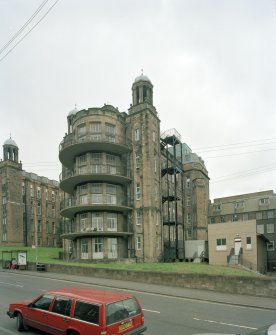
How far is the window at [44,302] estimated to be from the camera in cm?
1079

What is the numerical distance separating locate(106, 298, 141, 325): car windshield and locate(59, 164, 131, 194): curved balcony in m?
31.9

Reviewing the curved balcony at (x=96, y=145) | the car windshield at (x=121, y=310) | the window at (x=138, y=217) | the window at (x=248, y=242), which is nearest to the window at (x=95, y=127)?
the curved balcony at (x=96, y=145)

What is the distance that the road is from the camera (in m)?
12.2

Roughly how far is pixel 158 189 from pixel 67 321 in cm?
3729

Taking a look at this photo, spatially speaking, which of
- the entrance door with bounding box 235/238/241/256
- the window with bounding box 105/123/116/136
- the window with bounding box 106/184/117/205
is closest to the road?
the window with bounding box 106/184/117/205

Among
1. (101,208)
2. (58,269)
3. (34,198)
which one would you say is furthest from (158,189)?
(34,198)

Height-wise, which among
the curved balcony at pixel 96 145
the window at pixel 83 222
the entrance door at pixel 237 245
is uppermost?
the curved balcony at pixel 96 145

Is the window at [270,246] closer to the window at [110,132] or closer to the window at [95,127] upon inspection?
the window at [110,132]

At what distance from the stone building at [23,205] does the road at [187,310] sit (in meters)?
45.7

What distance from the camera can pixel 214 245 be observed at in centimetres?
4750

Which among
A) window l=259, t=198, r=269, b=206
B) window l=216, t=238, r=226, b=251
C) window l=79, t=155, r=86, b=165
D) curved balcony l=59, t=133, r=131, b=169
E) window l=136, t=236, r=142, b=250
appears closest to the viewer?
curved balcony l=59, t=133, r=131, b=169

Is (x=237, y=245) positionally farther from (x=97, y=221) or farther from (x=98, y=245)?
(x=97, y=221)

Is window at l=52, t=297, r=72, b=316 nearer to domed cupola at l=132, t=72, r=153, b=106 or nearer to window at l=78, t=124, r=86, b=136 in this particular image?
window at l=78, t=124, r=86, b=136

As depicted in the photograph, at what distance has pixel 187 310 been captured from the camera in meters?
15.5
